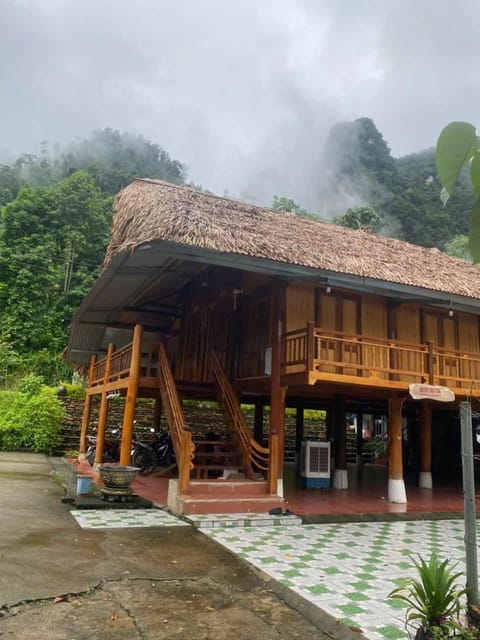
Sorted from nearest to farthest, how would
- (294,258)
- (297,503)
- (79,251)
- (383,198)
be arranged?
(294,258), (297,503), (79,251), (383,198)

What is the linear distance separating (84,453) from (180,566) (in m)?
11.1

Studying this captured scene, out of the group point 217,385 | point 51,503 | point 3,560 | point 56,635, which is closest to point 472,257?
point 56,635

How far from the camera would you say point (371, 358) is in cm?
988

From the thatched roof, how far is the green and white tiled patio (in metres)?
3.98

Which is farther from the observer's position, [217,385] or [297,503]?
[217,385]

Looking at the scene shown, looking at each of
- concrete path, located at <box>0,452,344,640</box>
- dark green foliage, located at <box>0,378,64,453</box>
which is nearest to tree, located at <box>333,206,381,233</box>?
dark green foliage, located at <box>0,378,64,453</box>

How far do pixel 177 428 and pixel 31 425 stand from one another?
10.9 m

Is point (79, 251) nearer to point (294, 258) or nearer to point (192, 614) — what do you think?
point (294, 258)

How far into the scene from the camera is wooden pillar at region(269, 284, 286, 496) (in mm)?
8625

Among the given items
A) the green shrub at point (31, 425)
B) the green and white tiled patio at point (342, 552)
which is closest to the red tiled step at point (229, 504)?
the green and white tiled patio at point (342, 552)

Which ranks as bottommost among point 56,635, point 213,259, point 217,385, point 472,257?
point 56,635

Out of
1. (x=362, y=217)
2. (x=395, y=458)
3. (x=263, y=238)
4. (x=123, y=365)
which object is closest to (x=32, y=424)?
(x=123, y=365)

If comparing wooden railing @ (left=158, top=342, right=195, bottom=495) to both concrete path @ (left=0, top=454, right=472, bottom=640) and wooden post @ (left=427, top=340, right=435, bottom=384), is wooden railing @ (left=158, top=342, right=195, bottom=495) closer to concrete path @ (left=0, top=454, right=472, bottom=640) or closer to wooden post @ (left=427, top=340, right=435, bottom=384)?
concrete path @ (left=0, top=454, right=472, bottom=640)

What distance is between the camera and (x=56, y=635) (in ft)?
10.7
